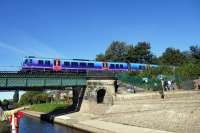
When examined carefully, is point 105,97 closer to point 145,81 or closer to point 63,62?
point 145,81

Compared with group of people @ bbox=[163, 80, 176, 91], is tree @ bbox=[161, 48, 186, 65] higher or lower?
higher

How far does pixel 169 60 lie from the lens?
5098 inches

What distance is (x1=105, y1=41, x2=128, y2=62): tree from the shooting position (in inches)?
5257

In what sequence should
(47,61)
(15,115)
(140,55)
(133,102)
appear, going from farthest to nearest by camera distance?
(140,55)
(47,61)
(133,102)
(15,115)

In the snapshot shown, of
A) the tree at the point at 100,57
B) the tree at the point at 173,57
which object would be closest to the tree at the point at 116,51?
the tree at the point at 100,57

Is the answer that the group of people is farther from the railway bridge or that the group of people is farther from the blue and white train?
the blue and white train

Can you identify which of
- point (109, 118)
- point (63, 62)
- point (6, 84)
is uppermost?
point (63, 62)

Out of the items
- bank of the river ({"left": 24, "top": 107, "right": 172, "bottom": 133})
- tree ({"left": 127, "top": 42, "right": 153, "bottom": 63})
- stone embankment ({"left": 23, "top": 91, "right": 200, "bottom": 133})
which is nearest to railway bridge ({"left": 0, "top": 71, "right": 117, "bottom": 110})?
stone embankment ({"left": 23, "top": 91, "right": 200, "bottom": 133})

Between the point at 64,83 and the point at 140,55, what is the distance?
249ft

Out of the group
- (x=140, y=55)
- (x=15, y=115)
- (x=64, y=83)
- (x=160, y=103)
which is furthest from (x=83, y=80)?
(x=140, y=55)

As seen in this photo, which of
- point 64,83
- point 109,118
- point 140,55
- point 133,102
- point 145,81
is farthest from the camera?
point 140,55

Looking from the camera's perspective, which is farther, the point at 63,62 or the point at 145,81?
the point at 63,62

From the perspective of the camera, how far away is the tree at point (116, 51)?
134 metres

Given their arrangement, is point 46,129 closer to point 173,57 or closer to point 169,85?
point 169,85
